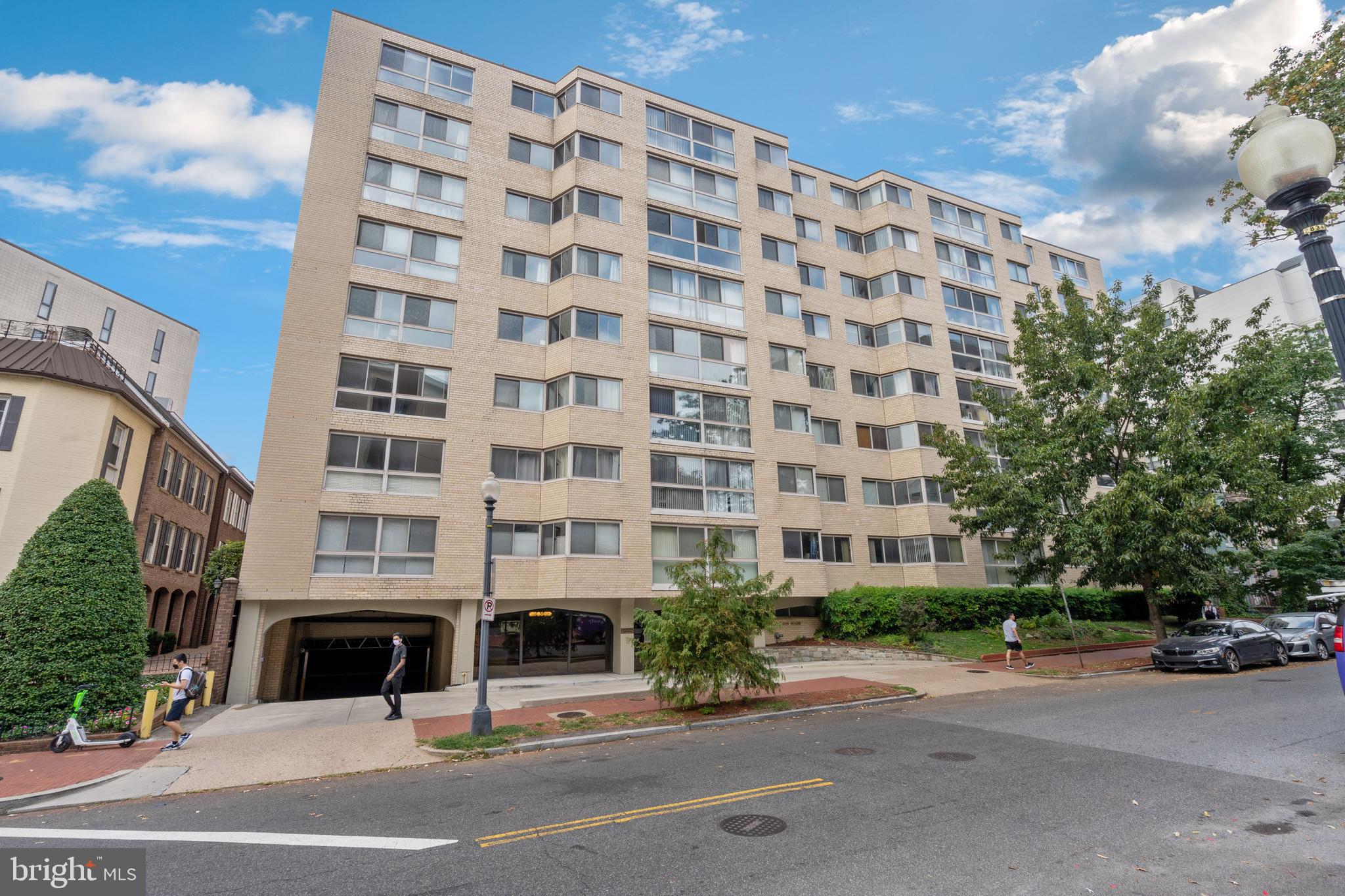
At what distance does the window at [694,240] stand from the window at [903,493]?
12.1 meters

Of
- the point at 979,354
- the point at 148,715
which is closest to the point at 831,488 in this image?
the point at 979,354

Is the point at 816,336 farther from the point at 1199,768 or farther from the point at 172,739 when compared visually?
the point at 172,739

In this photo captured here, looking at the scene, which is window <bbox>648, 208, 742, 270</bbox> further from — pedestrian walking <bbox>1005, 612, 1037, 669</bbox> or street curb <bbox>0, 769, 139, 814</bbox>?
street curb <bbox>0, 769, 139, 814</bbox>

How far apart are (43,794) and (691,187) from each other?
1044 inches

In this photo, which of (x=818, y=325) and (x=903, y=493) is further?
(x=818, y=325)

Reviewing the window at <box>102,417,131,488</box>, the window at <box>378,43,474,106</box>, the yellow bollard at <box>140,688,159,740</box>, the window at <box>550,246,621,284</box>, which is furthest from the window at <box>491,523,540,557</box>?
the window at <box>378,43,474,106</box>

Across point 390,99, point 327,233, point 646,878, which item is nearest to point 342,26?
point 390,99

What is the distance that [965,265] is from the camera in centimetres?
3550

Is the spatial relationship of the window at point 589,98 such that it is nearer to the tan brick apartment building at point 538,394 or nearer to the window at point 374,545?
the tan brick apartment building at point 538,394

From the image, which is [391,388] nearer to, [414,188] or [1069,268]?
[414,188]

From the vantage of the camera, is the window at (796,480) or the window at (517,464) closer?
the window at (517,464)

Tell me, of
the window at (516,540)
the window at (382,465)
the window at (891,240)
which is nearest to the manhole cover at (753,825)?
the window at (516,540)

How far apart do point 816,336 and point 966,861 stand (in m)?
27.6

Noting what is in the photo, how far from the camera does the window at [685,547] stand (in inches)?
902
